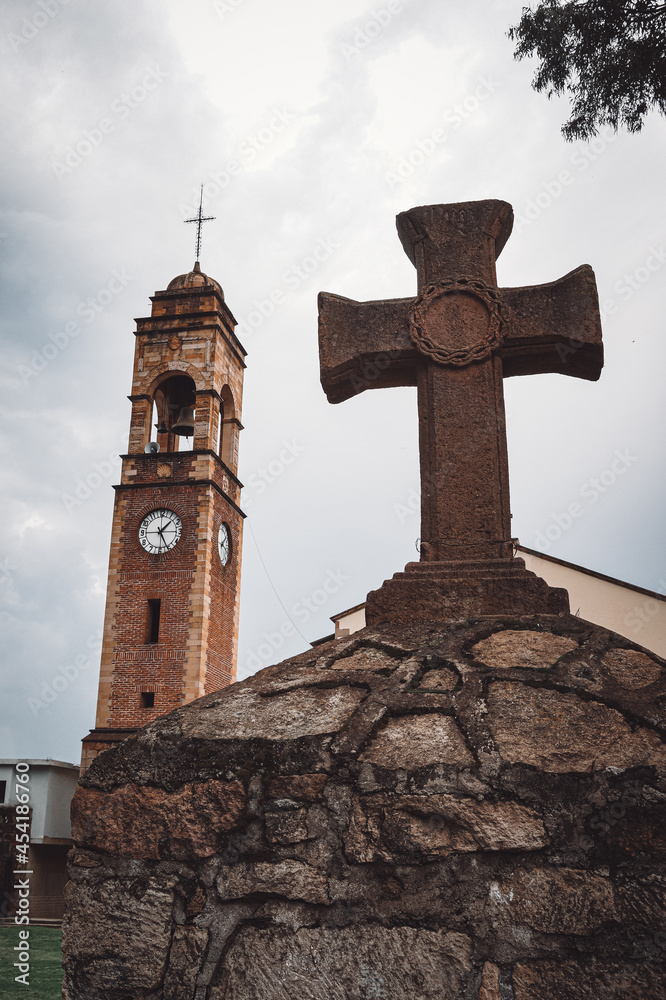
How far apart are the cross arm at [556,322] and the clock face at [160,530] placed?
59.6 ft

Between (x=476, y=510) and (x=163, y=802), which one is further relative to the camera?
(x=476, y=510)

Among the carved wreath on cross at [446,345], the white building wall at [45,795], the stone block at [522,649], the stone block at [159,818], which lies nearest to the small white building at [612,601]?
the carved wreath on cross at [446,345]

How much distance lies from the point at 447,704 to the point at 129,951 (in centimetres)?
102

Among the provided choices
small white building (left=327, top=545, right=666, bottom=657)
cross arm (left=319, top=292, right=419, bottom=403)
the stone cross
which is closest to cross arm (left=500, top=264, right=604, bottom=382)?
the stone cross

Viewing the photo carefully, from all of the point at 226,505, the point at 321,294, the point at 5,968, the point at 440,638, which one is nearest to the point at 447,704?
the point at 440,638

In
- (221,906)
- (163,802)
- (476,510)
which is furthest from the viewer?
(476,510)

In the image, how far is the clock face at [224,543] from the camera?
21.4m

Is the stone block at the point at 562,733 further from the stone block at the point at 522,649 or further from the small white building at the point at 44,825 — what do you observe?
the small white building at the point at 44,825

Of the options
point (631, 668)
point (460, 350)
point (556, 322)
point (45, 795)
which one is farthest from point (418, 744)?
point (45, 795)

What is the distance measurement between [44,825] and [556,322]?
18.2 meters

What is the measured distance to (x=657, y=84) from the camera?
5504mm

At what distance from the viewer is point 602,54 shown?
18.7ft

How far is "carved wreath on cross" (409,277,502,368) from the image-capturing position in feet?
9.82

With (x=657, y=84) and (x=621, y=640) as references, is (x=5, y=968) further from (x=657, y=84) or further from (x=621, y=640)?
(x=657, y=84)
